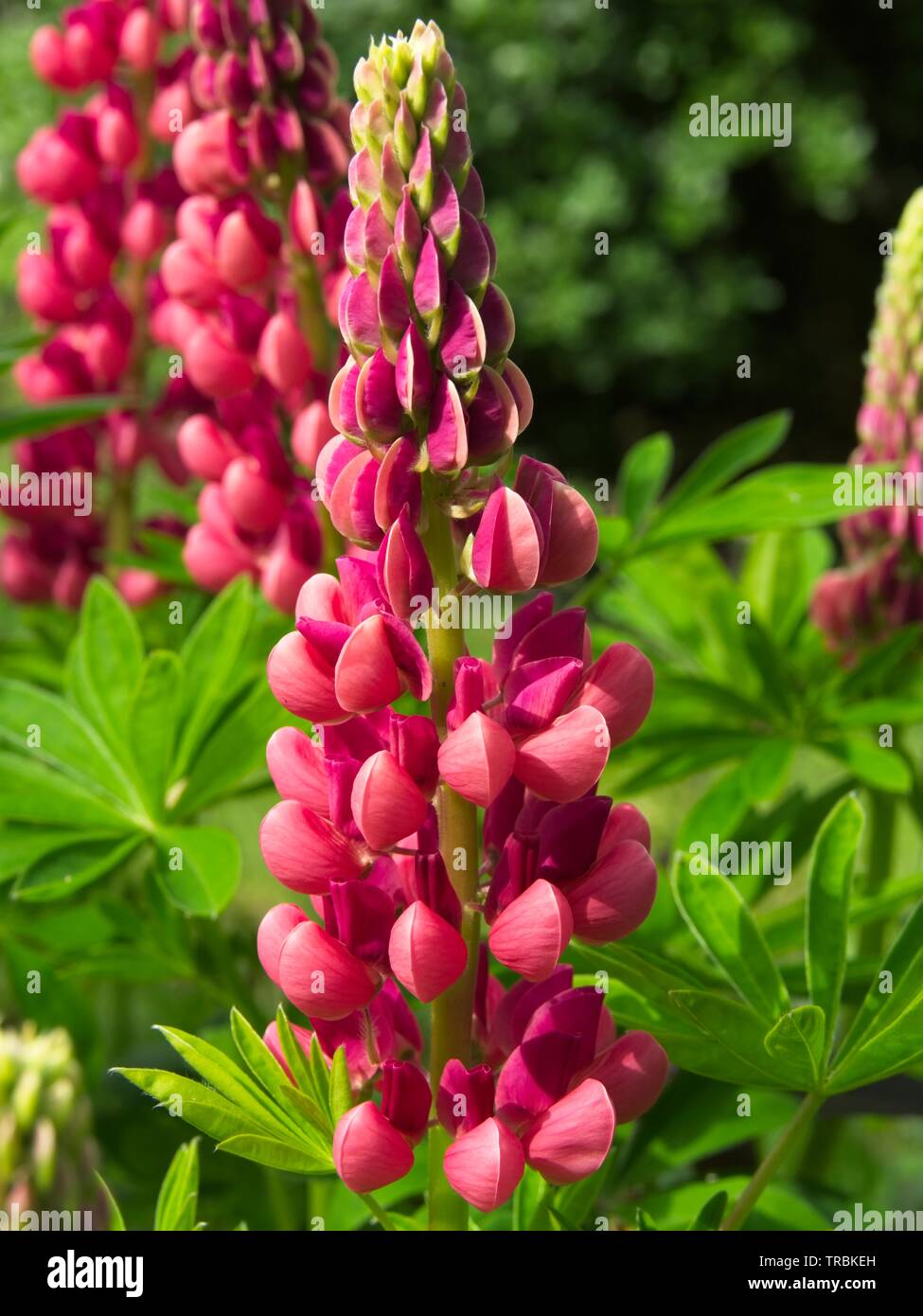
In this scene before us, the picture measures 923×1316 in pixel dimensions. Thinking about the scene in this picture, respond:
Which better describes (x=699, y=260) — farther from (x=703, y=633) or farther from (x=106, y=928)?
(x=106, y=928)

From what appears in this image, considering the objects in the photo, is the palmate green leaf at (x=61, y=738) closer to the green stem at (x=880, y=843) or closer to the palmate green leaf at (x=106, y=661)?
the palmate green leaf at (x=106, y=661)

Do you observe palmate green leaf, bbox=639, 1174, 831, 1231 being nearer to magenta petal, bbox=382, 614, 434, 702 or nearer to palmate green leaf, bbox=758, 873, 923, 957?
palmate green leaf, bbox=758, 873, 923, 957

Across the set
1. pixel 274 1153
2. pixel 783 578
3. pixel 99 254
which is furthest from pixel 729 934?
pixel 99 254

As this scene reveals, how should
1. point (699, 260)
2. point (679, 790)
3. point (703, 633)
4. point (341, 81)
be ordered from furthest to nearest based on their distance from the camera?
point (699, 260) → point (341, 81) → point (679, 790) → point (703, 633)

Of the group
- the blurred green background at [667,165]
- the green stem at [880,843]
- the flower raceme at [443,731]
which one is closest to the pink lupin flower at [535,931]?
the flower raceme at [443,731]

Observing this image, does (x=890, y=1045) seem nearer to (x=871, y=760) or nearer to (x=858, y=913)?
(x=858, y=913)

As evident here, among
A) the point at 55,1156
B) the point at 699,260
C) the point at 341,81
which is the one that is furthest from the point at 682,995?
the point at 699,260

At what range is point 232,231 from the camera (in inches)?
44.8

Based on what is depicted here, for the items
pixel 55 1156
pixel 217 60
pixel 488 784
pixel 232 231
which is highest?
pixel 217 60

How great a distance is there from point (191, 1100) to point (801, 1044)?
30 centimetres

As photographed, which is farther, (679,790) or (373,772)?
(679,790)

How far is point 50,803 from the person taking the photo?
3.59 ft

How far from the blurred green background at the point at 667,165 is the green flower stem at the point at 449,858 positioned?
4.12 metres

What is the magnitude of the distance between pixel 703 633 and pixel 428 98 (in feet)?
3.10
